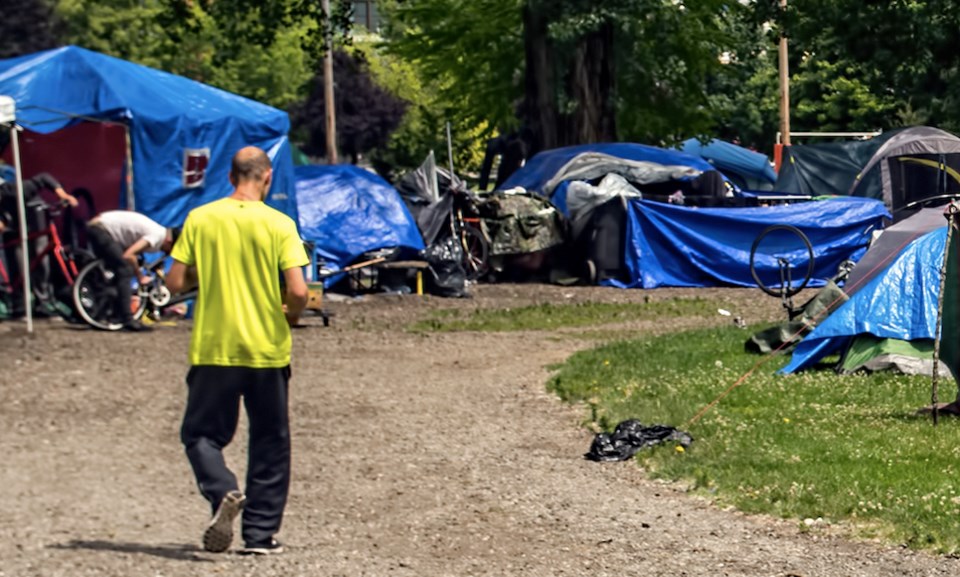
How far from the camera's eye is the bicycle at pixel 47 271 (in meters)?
18.8

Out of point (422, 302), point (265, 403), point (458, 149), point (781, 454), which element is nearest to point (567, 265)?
point (422, 302)

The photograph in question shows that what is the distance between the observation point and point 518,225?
1001 inches

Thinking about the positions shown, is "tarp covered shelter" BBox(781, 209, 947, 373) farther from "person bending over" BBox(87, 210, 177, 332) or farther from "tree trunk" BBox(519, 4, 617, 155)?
"tree trunk" BBox(519, 4, 617, 155)

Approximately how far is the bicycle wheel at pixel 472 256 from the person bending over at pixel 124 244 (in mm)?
7669

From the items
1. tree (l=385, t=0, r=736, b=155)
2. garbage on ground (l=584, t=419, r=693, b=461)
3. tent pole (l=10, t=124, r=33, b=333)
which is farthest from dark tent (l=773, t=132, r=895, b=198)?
garbage on ground (l=584, t=419, r=693, b=461)

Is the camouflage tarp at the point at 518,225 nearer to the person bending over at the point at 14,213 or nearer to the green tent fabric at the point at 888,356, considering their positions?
the person bending over at the point at 14,213

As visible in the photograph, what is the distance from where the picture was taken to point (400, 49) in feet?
127

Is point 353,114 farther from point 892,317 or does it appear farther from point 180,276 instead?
point 180,276

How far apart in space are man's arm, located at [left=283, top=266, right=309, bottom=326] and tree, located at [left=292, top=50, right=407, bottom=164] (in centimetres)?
6333

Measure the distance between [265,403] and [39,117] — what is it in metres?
13.0

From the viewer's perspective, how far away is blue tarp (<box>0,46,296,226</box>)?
19.7 meters

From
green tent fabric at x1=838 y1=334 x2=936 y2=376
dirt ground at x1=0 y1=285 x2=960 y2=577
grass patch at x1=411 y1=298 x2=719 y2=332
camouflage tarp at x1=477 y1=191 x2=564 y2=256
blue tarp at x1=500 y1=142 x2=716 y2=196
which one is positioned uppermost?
blue tarp at x1=500 y1=142 x2=716 y2=196

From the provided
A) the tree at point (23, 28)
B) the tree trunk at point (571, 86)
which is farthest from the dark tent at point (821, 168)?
the tree at point (23, 28)

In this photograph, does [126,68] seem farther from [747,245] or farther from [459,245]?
[747,245]
